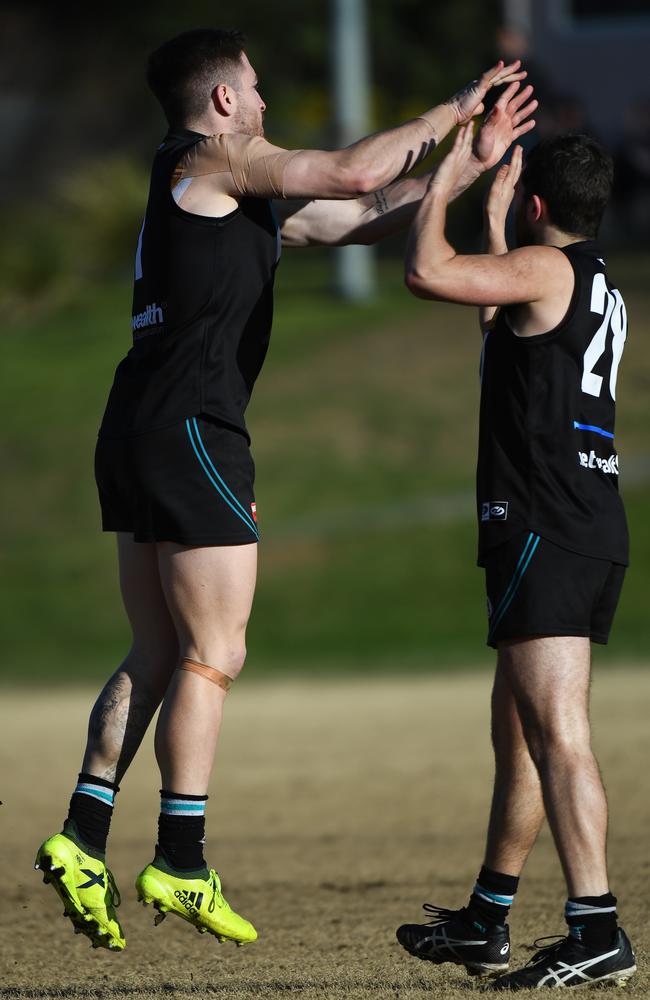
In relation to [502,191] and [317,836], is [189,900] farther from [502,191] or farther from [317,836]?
[317,836]

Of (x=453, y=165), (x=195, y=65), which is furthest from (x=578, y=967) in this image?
(x=195, y=65)

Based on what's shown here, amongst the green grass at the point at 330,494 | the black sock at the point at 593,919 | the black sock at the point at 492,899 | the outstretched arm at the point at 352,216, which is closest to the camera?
the black sock at the point at 593,919

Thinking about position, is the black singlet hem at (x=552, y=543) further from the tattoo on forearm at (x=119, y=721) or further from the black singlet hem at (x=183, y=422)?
the tattoo on forearm at (x=119, y=721)

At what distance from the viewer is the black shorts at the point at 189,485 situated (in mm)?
4199

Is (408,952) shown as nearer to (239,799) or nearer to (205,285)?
(205,285)

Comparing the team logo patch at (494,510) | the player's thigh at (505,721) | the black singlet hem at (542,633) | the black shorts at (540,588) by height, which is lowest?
the player's thigh at (505,721)

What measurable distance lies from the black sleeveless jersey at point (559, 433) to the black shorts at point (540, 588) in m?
0.04

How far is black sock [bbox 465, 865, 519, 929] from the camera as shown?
445cm

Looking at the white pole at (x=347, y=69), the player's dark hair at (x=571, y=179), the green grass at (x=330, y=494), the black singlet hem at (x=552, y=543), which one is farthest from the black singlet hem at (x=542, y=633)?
the white pole at (x=347, y=69)

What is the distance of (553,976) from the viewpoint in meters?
4.08

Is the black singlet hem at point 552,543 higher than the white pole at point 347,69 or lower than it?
lower

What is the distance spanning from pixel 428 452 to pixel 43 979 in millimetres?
13679

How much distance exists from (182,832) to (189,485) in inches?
39.3

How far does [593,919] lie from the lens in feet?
13.3
